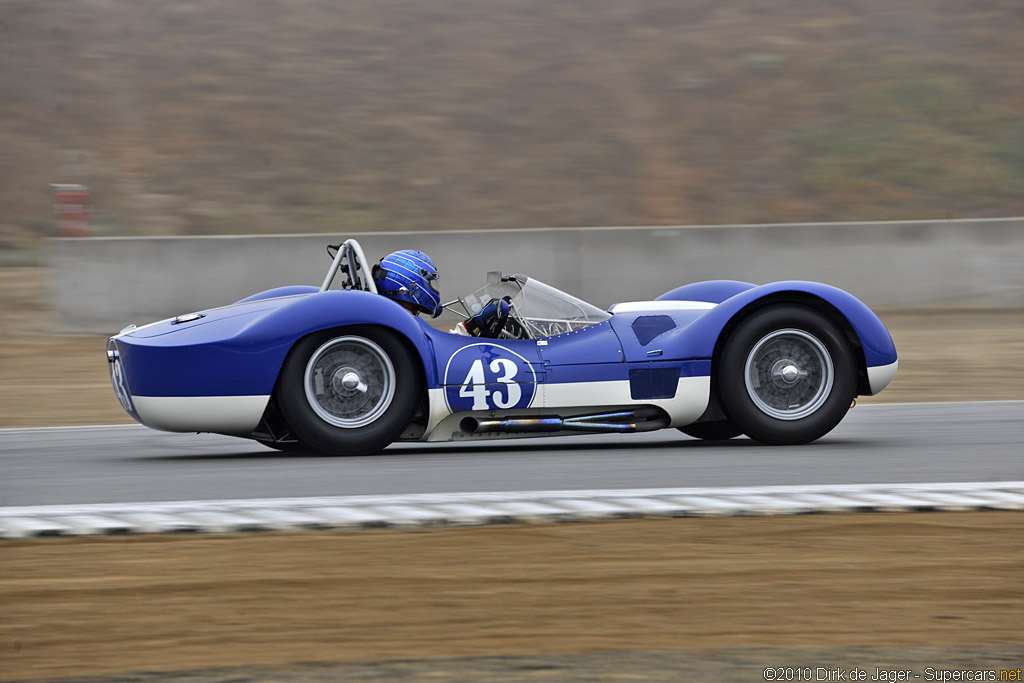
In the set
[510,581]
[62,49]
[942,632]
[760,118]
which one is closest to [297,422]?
[510,581]

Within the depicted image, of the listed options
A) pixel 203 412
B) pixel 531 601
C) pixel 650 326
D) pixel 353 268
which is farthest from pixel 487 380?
pixel 531 601

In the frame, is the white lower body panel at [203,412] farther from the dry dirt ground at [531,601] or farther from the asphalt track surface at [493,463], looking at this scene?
the dry dirt ground at [531,601]

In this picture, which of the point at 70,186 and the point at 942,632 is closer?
the point at 942,632

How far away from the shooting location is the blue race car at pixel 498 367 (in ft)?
21.9

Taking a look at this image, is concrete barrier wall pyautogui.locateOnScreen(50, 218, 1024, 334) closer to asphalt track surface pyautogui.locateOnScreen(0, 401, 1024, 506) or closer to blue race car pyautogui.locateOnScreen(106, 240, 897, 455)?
asphalt track surface pyautogui.locateOnScreen(0, 401, 1024, 506)

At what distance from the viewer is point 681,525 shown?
5027 millimetres

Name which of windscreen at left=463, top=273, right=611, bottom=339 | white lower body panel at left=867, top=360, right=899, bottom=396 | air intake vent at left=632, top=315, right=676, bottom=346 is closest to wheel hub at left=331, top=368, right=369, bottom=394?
windscreen at left=463, top=273, right=611, bottom=339

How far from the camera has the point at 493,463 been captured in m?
6.69

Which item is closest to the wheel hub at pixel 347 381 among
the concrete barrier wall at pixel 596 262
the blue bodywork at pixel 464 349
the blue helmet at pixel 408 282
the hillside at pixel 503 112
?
the blue bodywork at pixel 464 349

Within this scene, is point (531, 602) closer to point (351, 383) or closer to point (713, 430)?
point (351, 383)

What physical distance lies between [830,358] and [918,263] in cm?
858

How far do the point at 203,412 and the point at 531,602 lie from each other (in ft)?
10.1

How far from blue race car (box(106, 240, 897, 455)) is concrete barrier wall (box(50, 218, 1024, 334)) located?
22.2 feet

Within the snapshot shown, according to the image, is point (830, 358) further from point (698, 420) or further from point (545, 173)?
point (545, 173)
